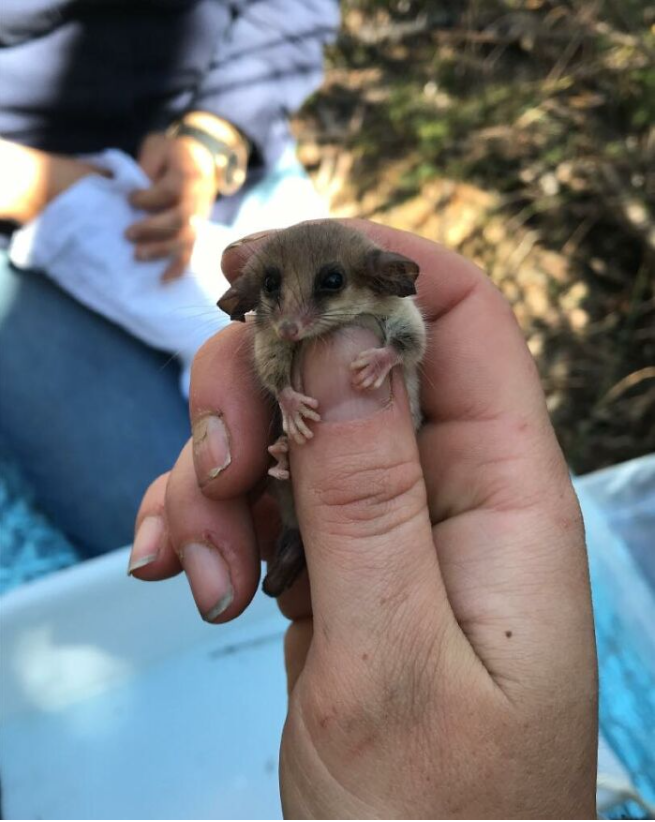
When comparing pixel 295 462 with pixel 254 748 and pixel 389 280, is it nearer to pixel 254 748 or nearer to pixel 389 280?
pixel 389 280

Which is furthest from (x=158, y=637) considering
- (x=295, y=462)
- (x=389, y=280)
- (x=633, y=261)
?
(x=633, y=261)

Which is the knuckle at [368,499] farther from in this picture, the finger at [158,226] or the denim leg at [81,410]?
the finger at [158,226]

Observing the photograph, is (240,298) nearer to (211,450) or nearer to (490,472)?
(211,450)

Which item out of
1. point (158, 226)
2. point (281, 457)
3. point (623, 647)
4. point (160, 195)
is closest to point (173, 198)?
point (160, 195)

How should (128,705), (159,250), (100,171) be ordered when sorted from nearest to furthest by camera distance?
1. (128,705)
2. (159,250)
3. (100,171)

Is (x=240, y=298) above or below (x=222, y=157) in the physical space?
below
